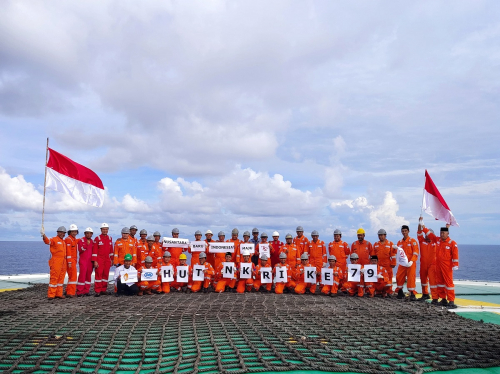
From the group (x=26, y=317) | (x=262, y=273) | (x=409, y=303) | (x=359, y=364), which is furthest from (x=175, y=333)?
(x=409, y=303)

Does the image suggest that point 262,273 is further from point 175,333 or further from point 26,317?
point 26,317

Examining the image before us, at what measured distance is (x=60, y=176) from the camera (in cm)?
1088

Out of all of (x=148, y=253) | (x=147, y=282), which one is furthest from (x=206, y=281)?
(x=148, y=253)

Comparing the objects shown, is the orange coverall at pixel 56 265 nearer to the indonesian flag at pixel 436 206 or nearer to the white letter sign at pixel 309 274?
the white letter sign at pixel 309 274

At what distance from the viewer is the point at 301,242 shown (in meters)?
12.7

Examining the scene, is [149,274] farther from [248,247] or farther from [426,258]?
[426,258]

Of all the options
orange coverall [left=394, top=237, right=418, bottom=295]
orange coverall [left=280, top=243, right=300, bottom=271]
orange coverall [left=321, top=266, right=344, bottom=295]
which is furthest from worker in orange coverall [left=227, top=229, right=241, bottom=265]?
orange coverall [left=394, top=237, right=418, bottom=295]

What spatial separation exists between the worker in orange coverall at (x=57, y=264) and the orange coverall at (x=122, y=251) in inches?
55.4

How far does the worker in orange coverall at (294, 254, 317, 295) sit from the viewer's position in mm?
11422

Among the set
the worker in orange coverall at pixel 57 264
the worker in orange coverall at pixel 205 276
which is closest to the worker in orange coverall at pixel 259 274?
the worker in orange coverall at pixel 205 276

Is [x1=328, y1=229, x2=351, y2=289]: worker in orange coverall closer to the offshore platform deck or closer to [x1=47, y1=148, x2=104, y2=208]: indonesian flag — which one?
the offshore platform deck

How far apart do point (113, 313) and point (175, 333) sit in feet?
7.72

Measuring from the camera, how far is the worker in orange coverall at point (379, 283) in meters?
10.8

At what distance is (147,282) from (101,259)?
152 centimetres
